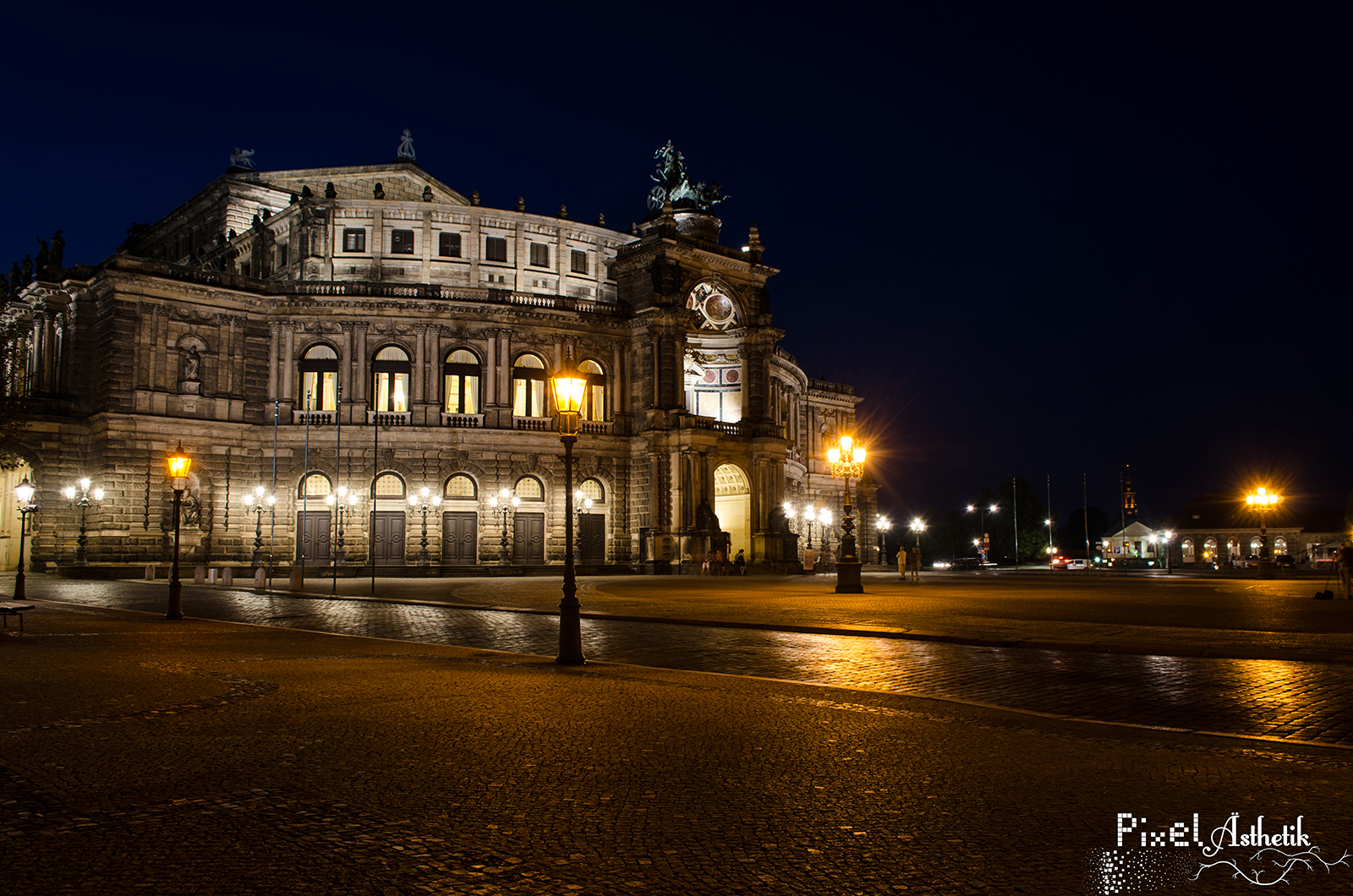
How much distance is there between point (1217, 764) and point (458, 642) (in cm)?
1326

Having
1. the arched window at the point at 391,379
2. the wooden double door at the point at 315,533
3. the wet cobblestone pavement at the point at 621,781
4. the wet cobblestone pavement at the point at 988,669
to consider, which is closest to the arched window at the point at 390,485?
the wooden double door at the point at 315,533

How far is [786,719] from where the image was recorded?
33.3ft

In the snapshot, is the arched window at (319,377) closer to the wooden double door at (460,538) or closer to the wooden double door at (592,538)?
the wooden double door at (460,538)

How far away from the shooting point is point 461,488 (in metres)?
57.1

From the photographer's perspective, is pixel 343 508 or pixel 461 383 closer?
pixel 343 508

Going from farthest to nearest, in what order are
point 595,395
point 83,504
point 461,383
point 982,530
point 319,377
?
point 982,530 < point 595,395 < point 461,383 < point 319,377 < point 83,504

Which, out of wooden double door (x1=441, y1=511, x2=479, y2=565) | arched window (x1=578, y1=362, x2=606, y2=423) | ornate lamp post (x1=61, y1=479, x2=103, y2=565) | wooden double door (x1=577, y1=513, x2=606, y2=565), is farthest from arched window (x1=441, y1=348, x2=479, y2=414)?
ornate lamp post (x1=61, y1=479, x2=103, y2=565)

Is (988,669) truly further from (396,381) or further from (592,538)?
(396,381)

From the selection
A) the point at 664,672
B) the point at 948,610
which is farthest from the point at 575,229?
the point at 664,672

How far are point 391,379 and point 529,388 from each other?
7.85 meters

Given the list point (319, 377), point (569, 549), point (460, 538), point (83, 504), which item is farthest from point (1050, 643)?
point (83, 504)

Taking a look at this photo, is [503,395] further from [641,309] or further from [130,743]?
[130,743]

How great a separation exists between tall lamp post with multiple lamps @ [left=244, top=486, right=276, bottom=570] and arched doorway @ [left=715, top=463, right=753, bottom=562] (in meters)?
25.4

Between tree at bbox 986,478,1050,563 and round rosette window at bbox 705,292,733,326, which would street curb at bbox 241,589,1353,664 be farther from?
tree at bbox 986,478,1050,563
